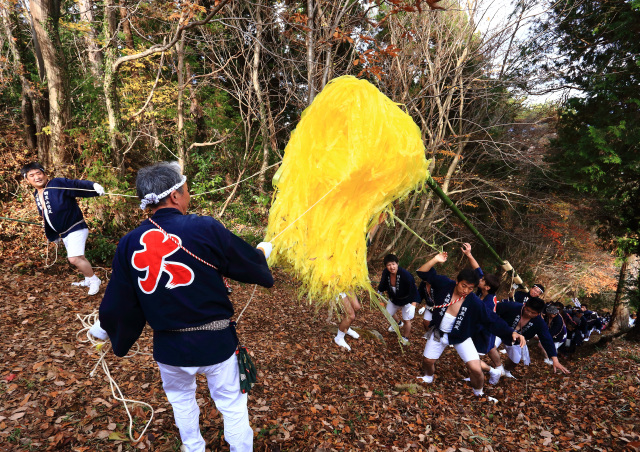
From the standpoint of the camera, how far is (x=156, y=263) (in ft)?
6.20

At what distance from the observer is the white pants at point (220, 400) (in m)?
2.14

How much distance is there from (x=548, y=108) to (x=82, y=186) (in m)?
13.2

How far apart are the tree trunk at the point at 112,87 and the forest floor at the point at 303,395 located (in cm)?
256

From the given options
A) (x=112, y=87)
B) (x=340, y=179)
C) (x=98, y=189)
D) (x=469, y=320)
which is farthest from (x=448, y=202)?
(x=112, y=87)

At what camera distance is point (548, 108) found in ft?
33.0

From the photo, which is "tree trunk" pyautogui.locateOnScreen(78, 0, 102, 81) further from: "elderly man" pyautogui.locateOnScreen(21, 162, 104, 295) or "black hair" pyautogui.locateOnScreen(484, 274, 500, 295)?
"black hair" pyautogui.locateOnScreen(484, 274, 500, 295)

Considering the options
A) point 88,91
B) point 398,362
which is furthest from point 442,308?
point 88,91

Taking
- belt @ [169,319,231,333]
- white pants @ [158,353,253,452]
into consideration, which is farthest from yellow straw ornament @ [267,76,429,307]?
white pants @ [158,353,253,452]

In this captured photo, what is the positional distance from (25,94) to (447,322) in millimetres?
10110

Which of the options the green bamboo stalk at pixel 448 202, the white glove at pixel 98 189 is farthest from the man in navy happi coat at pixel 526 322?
the white glove at pixel 98 189

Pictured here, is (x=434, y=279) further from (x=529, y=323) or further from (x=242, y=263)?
(x=242, y=263)

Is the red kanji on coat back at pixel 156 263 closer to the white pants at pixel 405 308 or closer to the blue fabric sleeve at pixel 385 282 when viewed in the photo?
the blue fabric sleeve at pixel 385 282

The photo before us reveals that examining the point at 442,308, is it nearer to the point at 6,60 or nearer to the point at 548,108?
the point at 548,108

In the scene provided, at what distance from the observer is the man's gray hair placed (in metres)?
1.95
